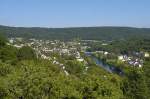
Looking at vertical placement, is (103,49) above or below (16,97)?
below

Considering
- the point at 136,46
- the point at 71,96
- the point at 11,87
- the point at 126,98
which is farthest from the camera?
the point at 136,46

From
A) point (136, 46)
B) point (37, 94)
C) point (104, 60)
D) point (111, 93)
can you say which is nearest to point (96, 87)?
point (111, 93)

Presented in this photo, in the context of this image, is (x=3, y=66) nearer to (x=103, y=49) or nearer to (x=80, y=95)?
(x=80, y=95)

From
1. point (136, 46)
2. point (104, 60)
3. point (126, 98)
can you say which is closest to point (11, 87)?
point (126, 98)

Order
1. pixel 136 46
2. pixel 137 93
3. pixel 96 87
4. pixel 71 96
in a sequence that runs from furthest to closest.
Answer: pixel 136 46 → pixel 137 93 → pixel 96 87 → pixel 71 96

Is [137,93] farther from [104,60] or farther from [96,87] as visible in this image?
[104,60]

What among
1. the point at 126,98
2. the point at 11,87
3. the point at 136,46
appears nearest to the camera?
the point at 11,87

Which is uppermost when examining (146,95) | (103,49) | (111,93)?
(111,93)

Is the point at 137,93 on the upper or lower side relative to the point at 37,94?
lower

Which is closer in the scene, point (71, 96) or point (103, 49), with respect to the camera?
point (71, 96)
